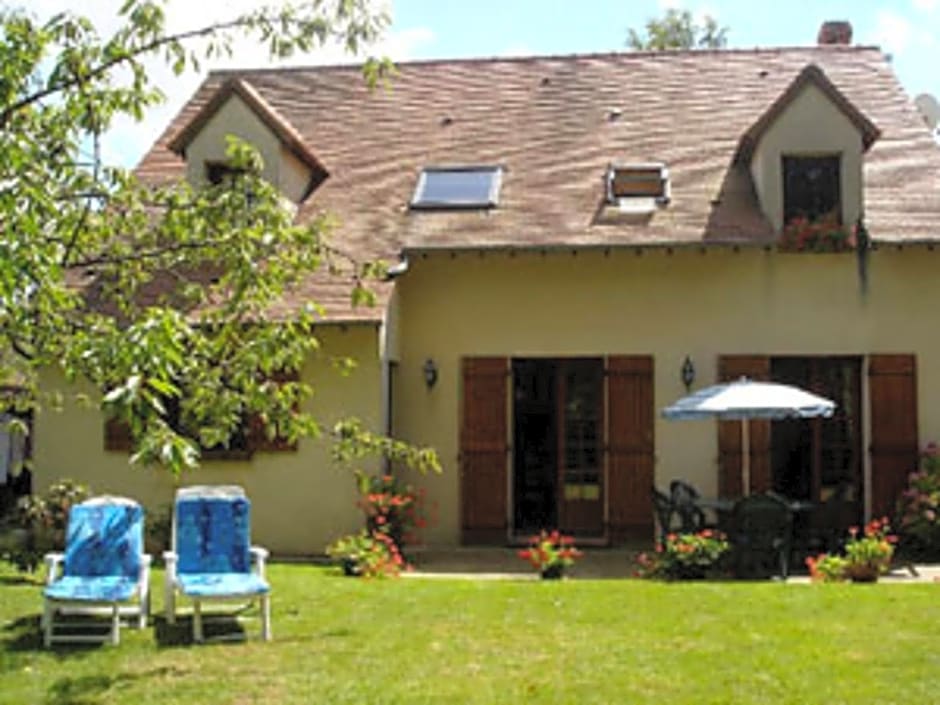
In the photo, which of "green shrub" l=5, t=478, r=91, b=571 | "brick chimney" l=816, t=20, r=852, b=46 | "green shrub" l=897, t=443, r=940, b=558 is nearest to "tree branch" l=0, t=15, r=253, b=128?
"green shrub" l=5, t=478, r=91, b=571

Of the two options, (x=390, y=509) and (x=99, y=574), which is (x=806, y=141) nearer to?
(x=390, y=509)

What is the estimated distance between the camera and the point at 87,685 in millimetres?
6480

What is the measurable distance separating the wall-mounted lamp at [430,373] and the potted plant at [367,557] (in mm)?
2566

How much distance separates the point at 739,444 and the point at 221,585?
24.5 ft

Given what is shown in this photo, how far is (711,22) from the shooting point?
28484 mm

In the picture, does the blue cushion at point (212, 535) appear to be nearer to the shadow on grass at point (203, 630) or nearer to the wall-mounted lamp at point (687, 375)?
the shadow on grass at point (203, 630)

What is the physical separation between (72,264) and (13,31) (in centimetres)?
133

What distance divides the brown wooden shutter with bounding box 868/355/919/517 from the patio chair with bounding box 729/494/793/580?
3.16m

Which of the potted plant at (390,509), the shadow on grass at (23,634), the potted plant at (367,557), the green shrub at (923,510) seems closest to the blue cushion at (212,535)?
the shadow on grass at (23,634)

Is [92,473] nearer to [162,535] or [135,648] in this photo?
[162,535]

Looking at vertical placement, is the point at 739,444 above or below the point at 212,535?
above

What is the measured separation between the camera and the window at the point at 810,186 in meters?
14.0

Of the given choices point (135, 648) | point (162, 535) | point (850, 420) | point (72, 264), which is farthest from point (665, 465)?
point (72, 264)

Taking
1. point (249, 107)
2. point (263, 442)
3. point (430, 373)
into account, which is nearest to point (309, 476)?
point (263, 442)
